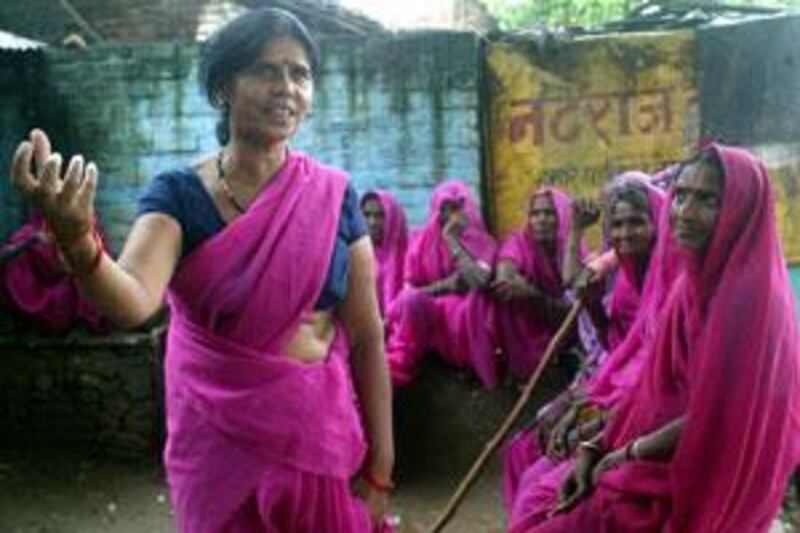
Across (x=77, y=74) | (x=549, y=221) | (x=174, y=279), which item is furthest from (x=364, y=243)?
(x=77, y=74)

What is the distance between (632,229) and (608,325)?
63 centimetres

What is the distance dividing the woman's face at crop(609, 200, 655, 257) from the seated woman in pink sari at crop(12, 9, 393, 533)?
64.2 inches

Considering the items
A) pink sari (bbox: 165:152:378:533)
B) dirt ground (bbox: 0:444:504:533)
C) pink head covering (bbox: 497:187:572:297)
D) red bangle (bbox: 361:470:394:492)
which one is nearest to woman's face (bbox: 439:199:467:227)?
pink head covering (bbox: 497:187:572:297)

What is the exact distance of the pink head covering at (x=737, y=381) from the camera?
2594mm

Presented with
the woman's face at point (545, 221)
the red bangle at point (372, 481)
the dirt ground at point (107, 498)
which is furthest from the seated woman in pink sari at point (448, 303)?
the red bangle at point (372, 481)

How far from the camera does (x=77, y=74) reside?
743 cm

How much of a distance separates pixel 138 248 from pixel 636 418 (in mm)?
1665

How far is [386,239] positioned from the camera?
648 cm

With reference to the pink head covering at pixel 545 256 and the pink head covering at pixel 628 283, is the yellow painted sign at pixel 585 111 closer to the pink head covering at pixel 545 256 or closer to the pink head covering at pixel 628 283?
the pink head covering at pixel 545 256

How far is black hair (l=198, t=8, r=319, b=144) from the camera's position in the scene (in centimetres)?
212

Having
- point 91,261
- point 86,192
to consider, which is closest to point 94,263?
point 91,261

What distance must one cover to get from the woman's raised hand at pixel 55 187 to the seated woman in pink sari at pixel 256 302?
0.29 metres

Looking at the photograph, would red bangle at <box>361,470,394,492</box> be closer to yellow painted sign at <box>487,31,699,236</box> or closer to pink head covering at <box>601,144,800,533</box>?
pink head covering at <box>601,144,800,533</box>

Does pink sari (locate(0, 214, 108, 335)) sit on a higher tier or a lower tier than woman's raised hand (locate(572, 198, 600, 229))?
lower
